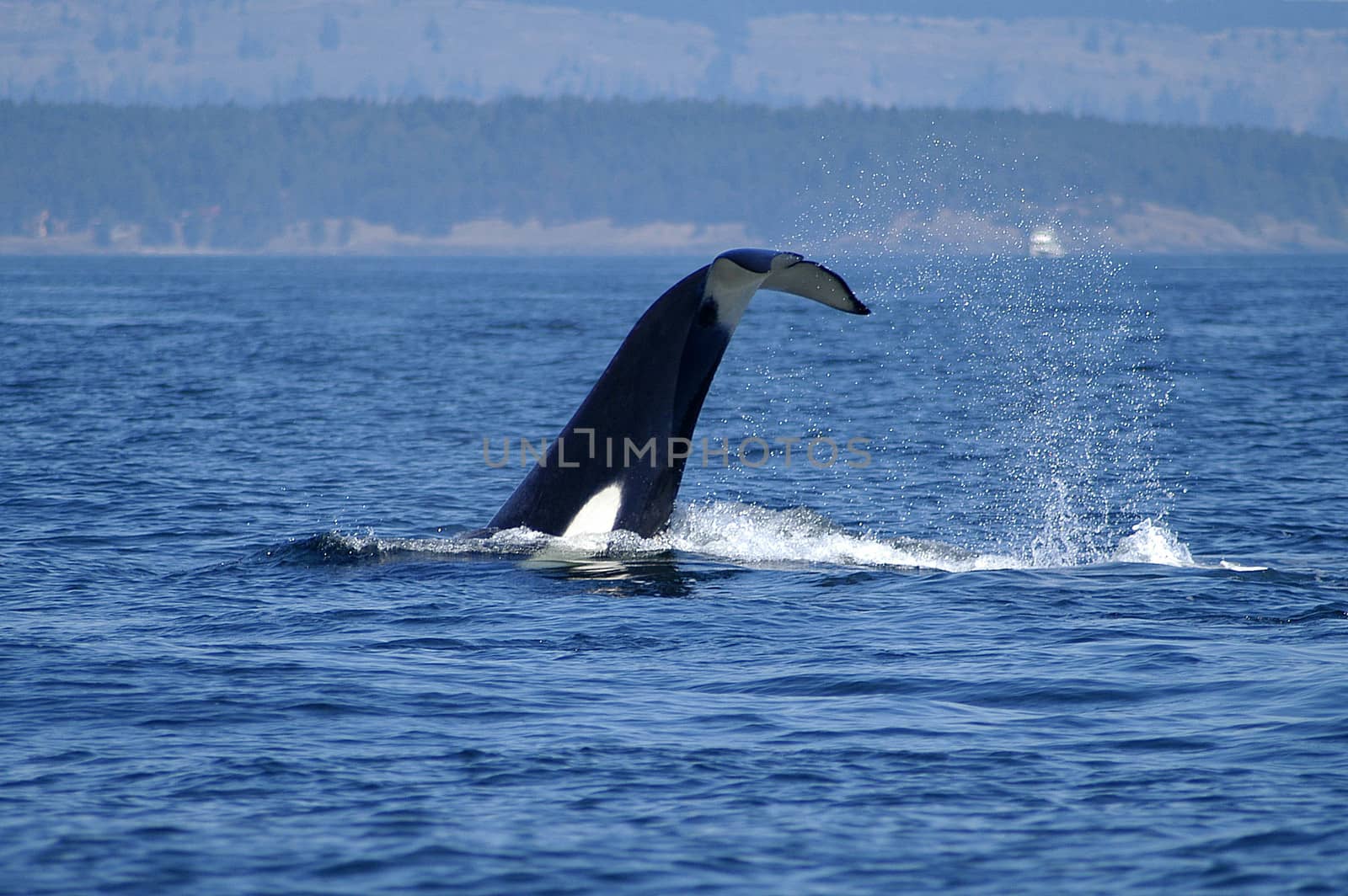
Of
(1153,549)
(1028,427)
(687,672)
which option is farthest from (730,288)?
(1028,427)

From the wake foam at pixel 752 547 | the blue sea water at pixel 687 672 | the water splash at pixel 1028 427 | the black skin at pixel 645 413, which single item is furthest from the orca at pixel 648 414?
the water splash at pixel 1028 427

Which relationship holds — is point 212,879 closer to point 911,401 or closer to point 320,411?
point 320,411

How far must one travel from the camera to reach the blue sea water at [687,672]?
26.6ft

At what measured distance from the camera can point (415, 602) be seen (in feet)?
43.4

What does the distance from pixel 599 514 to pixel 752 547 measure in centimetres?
236

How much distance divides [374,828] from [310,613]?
15.9 feet

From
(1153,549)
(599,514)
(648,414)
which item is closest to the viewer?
(648,414)

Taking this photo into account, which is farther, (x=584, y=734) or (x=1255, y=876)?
(x=584, y=734)

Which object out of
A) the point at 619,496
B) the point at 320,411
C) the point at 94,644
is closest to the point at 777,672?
the point at 619,496

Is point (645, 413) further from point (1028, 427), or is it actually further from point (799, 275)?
point (1028, 427)

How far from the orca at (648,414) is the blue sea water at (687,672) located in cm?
41

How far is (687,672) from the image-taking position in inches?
443

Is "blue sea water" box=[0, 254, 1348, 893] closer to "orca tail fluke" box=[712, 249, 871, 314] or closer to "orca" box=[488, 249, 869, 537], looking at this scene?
"orca" box=[488, 249, 869, 537]

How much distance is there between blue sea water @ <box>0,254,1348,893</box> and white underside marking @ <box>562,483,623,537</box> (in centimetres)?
18
